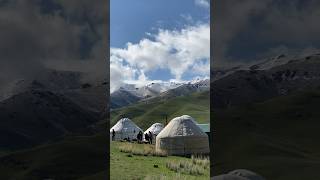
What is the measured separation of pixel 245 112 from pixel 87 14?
5.20m

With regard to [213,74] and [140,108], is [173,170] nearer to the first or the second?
[213,74]

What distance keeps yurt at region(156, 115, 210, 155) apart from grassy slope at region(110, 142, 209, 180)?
2099mm

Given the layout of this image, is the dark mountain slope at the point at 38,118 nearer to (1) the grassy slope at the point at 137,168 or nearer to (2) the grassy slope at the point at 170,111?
(1) the grassy slope at the point at 137,168

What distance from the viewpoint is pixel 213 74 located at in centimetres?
1315

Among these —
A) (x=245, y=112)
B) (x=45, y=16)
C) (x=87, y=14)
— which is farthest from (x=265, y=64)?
(x=45, y=16)

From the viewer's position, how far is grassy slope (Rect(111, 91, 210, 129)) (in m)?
119

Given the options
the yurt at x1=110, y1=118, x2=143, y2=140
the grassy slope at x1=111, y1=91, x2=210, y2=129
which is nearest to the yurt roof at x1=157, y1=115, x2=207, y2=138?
the yurt at x1=110, y1=118, x2=143, y2=140

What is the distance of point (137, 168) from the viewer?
18.5m

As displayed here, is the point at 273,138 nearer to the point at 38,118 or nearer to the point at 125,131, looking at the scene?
the point at 38,118

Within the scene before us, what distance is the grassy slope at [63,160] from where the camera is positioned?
13.3 meters

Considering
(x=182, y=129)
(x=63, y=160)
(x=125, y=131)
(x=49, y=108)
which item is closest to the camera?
(x=49, y=108)

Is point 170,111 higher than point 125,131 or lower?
higher

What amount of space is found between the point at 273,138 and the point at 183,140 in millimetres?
12640

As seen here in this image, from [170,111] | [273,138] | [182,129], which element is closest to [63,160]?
[273,138]
